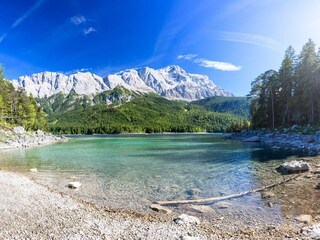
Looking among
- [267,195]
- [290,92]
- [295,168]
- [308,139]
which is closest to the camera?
[267,195]

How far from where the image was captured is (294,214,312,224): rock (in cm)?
1072

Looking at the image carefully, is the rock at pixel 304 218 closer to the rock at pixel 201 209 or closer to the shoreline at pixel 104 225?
the shoreline at pixel 104 225

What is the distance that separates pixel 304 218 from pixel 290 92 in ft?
210

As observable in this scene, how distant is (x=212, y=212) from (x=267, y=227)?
308 centimetres

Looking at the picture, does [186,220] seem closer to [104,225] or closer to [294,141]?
[104,225]

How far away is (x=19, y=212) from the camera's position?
38.3 ft

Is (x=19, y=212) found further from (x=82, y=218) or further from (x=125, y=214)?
(x=125, y=214)

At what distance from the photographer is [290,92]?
215 ft

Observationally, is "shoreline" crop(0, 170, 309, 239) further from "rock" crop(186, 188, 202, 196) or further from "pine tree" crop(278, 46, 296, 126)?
"pine tree" crop(278, 46, 296, 126)

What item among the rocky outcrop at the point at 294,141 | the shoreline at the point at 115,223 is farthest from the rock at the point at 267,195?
the rocky outcrop at the point at 294,141

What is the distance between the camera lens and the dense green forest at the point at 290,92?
2119 inches

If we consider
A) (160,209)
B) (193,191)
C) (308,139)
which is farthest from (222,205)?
(308,139)

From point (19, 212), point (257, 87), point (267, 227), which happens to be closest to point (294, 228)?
point (267, 227)

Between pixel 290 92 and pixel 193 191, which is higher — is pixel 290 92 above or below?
above
